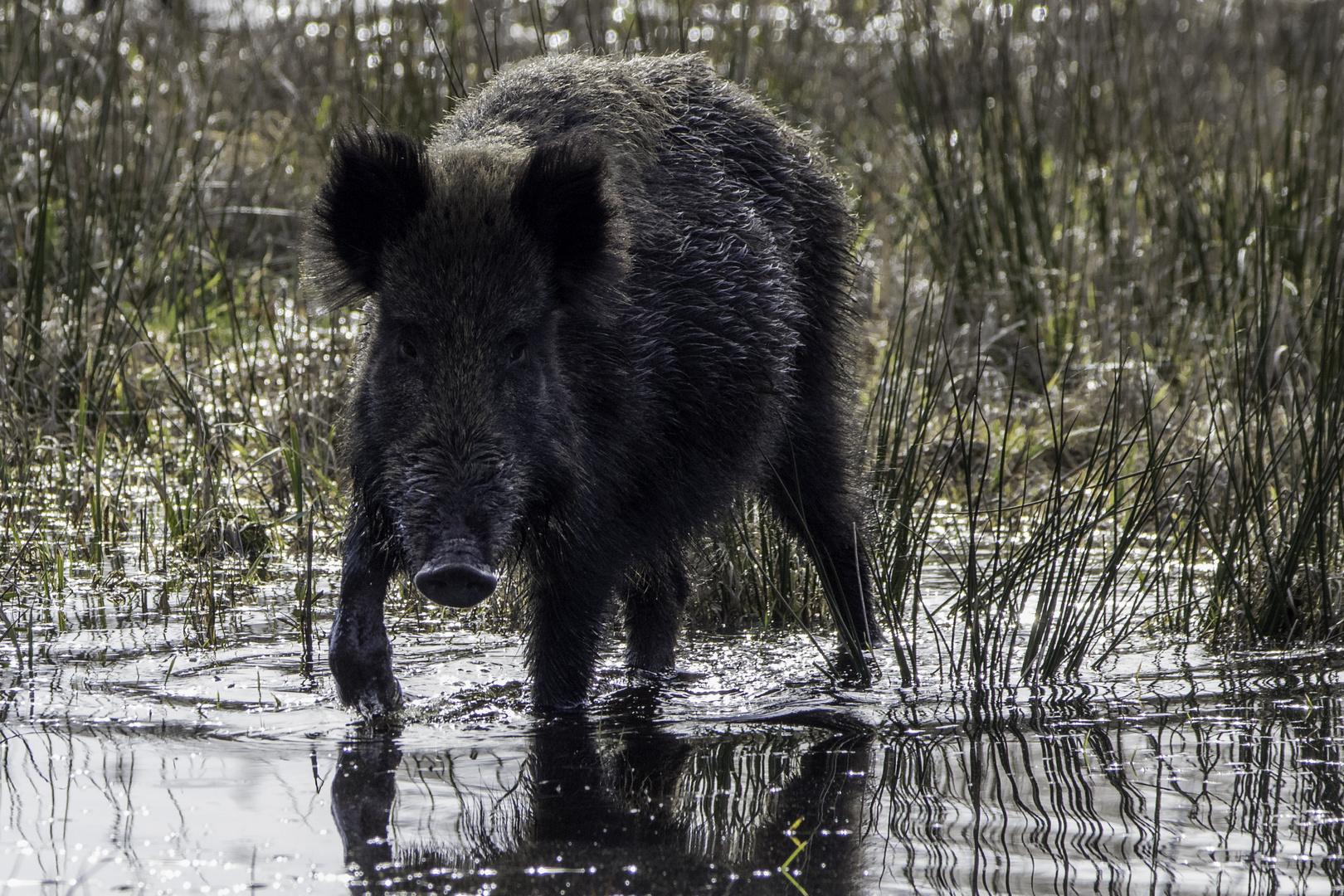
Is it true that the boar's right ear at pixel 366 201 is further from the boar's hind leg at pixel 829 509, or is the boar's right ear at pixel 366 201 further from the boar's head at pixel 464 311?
the boar's hind leg at pixel 829 509

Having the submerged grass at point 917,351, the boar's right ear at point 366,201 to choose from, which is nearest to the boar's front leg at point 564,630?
the submerged grass at point 917,351

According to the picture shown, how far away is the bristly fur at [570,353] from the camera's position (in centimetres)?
333

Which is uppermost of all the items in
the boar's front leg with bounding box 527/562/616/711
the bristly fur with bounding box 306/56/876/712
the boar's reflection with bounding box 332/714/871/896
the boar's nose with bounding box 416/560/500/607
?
the bristly fur with bounding box 306/56/876/712

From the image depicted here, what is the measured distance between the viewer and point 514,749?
3.21m

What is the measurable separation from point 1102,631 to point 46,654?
95.8 inches

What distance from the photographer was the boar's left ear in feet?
11.5

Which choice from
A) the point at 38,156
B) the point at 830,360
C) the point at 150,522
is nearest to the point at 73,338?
the point at 38,156

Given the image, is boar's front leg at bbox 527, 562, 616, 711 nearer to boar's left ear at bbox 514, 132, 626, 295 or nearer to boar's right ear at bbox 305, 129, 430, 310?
boar's left ear at bbox 514, 132, 626, 295

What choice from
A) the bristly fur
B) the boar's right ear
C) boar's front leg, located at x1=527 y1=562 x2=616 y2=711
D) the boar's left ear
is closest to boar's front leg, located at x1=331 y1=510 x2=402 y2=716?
the bristly fur

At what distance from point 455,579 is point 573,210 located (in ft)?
3.08

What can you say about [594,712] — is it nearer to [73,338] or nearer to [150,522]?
[150,522]

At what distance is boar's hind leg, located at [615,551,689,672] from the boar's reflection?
747mm

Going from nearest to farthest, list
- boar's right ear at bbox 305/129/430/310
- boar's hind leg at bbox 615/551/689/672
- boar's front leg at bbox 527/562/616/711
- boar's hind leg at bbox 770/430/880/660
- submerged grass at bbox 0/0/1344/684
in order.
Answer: boar's right ear at bbox 305/129/430/310
boar's front leg at bbox 527/562/616/711
submerged grass at bbox 0/0/1344/684
boar's hind leg at bbox 615/551/689/672
boar's hind leg at bbox 770/430/880/660

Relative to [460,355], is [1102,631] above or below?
below
